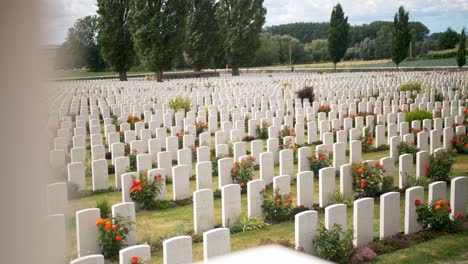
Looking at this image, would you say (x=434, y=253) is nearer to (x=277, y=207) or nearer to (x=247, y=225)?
(x=277, y=207)

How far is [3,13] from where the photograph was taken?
91cm

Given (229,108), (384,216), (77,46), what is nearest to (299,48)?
(229,108)

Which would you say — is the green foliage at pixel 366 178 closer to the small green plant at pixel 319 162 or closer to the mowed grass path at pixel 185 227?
the mowed grass path at pixel 185 227

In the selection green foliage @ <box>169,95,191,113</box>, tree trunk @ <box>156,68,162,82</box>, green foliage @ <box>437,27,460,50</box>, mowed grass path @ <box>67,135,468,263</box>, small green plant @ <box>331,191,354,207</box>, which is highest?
green foliage @ <box>437,27,460,50</box>

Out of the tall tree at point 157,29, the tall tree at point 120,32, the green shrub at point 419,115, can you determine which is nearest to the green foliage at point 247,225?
the green shrub at point 419,115

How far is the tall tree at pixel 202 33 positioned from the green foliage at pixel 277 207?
3522cm

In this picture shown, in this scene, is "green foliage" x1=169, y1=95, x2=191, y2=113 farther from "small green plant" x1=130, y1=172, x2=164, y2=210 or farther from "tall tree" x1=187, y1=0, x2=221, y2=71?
"tall tree" x1=187, y1=0, x2=221, y2=71

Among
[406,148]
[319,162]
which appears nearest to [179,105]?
[319,162]

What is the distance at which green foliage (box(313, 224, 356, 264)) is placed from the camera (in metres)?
4.54

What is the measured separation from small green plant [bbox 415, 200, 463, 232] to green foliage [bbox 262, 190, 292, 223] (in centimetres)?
151

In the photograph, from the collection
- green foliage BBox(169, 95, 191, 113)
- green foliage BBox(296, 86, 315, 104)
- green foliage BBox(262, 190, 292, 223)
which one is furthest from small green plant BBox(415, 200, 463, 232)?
green foliage BBox(296, 86, 315, 104)

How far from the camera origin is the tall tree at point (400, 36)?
38.1m

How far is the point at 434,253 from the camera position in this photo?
485 cm

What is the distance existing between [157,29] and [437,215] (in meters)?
26.8
